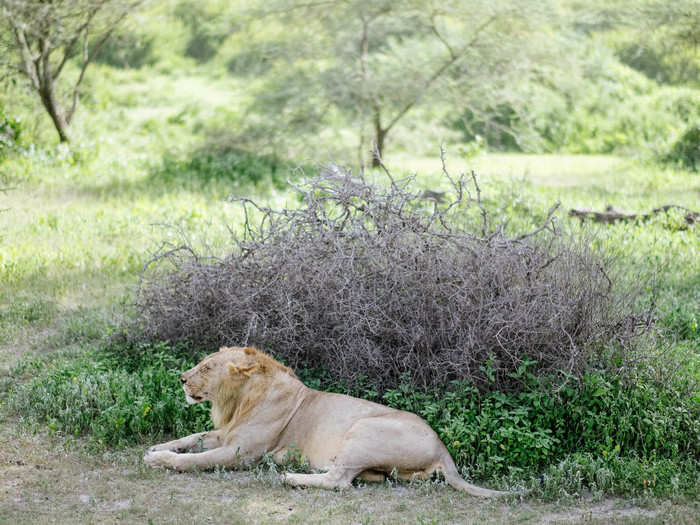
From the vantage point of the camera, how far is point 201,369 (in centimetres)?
554

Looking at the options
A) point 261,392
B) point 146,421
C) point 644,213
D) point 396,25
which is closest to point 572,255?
point 261,392

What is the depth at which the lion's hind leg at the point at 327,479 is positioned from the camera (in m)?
5.07

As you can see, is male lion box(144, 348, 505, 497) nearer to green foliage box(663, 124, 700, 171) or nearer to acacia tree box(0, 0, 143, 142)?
acacia tree box(0, 0, 143, 142)

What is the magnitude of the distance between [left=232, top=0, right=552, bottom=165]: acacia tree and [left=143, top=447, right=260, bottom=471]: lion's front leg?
9.86 meters

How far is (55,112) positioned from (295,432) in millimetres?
11865

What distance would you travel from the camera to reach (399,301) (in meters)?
6.24

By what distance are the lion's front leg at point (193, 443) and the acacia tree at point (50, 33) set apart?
10204 mm

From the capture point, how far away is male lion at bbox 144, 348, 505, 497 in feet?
16.9

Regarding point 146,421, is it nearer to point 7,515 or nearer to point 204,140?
point 7,515

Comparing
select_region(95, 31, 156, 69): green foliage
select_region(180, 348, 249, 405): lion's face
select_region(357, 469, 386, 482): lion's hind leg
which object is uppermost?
select_region(95, 31, 156, 69): green foliage

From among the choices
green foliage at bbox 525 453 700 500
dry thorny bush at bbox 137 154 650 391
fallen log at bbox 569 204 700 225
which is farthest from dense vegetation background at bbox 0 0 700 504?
fallen log at bbox 569 204 700 225

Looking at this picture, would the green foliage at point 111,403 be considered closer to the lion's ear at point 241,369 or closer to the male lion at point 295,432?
the male lion at point 295,432

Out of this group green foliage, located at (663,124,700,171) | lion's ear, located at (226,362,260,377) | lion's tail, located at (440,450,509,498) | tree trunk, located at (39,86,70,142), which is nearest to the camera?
lion's tail, located at (440,450,509,498)

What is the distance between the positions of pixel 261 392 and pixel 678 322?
4231 millimetres
